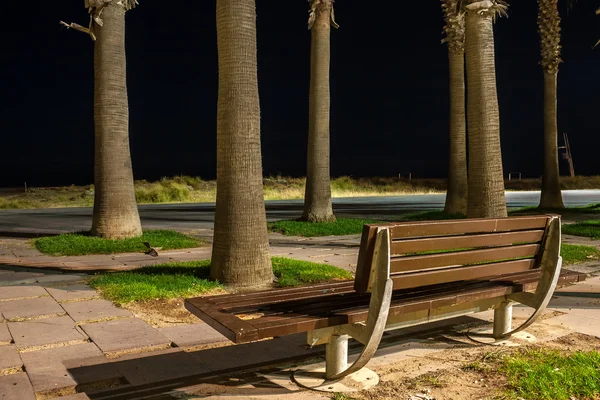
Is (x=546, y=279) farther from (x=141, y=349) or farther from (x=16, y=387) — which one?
(x=16, y=387)

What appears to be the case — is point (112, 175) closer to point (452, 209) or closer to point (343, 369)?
point (343, 369)

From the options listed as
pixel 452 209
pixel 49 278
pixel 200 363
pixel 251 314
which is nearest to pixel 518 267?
pixel 251 314

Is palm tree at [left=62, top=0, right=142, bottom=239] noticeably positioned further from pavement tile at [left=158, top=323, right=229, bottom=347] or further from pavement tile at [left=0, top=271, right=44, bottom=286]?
pavement tile at [left=158, top=323, right=229, bottom=347]

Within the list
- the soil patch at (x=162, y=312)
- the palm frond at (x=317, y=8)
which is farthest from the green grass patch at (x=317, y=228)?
the soil patch at (x=162, y=312)

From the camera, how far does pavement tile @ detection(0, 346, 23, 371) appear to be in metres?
4.23

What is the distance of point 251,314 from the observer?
3748 millimetres

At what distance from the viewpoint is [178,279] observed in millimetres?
7230

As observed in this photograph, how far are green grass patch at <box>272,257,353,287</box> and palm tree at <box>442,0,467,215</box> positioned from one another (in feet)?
31.6

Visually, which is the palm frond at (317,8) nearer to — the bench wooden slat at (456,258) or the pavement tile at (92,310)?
the pavement tile at (92,310)

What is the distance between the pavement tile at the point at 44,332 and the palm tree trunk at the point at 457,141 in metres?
13.6

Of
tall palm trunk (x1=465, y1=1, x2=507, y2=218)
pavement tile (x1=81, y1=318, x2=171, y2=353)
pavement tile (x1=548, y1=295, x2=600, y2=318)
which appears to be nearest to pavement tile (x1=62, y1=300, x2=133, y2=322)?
pavement tile (x1=81, y1=318, x2=171, y2=353)

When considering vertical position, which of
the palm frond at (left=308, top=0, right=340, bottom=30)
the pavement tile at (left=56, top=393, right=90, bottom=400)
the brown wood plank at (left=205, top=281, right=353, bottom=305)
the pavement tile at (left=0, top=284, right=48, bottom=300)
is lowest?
the pavement tile at (left=56, top=393, right=90, bottom=400)

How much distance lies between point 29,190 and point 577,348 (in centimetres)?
3736

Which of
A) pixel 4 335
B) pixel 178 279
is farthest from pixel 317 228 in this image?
Result: pixel 4 335
